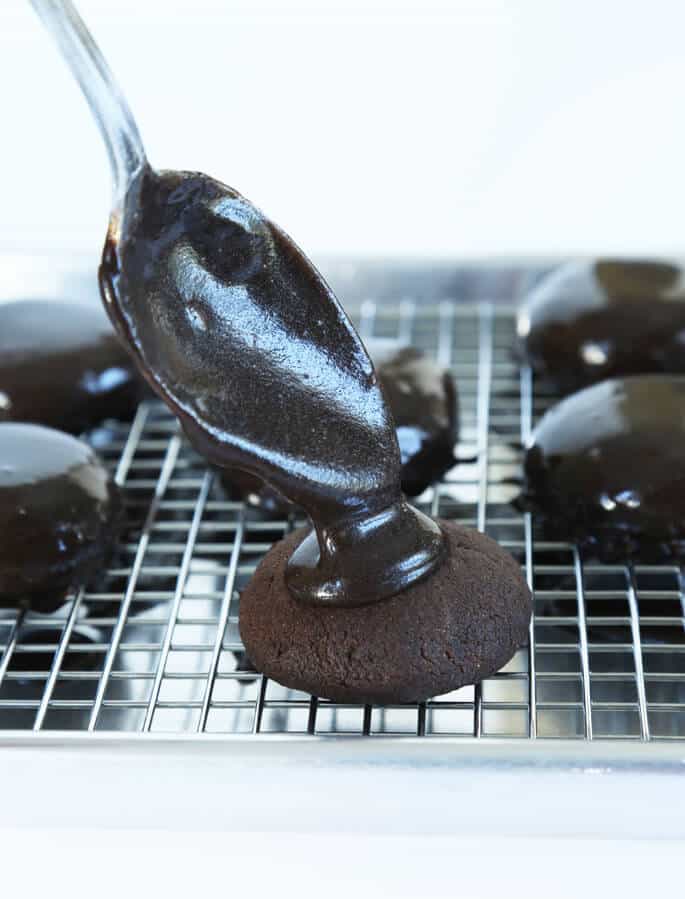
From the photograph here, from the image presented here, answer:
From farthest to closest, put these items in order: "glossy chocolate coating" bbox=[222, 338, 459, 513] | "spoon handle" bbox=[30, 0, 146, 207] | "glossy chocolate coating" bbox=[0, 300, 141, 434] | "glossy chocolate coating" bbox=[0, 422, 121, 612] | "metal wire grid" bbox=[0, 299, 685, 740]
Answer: "glossy chocolate coating" bbox=[0, 300, 141, 434] < "glossy chocolate coating" bbox=[222, 338, 459, 513] < "glossy chocolate coating" bbox=[0, 422, 121, 612] < "metal wire grid" bbox=[0, 299, 685, 740] < "spoon handle" bbox=[30, 0, 146, 207]

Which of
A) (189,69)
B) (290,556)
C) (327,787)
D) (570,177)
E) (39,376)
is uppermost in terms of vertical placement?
(189,69)

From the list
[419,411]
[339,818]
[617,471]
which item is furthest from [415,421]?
[339,818]

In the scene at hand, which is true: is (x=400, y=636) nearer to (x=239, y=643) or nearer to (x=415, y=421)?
(x=239, y=643)

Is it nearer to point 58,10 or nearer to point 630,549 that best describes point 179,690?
point 630,549

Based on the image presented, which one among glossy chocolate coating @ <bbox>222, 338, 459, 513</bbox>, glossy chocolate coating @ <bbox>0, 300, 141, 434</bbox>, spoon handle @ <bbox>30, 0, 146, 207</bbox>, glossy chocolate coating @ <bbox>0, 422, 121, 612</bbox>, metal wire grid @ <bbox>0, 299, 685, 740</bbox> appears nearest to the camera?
spoon handle @ <bbox>30, 0, 146, 207</bbox>

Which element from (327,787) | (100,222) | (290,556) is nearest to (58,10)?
(290,556)

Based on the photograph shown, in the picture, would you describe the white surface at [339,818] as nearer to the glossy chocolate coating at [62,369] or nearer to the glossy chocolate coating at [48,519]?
the glossy chocolate coating at [48,519]

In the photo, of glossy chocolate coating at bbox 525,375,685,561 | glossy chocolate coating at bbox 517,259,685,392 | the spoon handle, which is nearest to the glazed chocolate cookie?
glossy chocolate coating at bbox 525,375,685,561

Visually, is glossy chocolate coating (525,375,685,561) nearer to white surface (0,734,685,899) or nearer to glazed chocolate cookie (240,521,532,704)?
glazed chocolate cookie (240,521,532,704)
